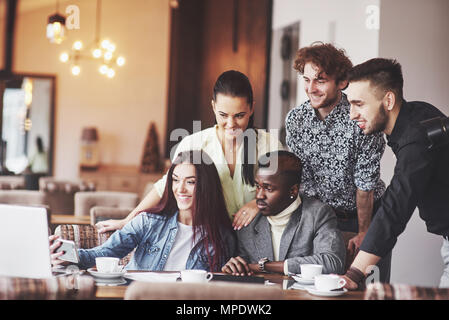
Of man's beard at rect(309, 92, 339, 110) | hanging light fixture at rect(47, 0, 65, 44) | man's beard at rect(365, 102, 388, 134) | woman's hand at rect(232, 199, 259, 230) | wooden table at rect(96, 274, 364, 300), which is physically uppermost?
hanging light fixture at rect(47, 0, 65, 44)

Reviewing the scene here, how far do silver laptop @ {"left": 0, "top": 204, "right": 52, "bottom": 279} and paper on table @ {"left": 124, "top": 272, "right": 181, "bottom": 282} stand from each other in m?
0.36

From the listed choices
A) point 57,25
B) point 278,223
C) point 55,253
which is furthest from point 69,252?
point 57,25

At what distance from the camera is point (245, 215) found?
2855 mm

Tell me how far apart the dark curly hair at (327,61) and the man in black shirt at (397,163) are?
16.4 inches

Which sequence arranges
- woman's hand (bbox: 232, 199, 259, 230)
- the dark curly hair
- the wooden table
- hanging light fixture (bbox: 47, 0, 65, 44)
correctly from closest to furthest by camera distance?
the wooden table → woman's hand (bbox: 232, 199, 259, 230) → the dark curly hair → hanging light fixture (bbox: 47, 0, 65, 44)

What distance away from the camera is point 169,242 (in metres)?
2.80

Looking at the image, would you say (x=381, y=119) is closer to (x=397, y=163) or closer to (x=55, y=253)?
(x=397, y=163)

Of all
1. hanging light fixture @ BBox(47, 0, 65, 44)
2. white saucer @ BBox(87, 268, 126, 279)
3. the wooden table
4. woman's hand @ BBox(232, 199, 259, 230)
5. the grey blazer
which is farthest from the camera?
hanging light fixture @ BBox(47, 0, 65, 44)

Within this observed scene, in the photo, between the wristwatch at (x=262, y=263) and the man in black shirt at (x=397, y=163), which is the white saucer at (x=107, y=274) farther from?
the man in black shirt at (x=397, y=163)

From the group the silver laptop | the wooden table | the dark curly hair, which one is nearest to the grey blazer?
the wooden table

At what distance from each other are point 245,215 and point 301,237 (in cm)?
28

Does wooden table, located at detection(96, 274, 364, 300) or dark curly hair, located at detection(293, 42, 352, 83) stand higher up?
dark curly hair, located at detection(293, 42, 352, 83)

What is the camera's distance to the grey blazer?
2730mm

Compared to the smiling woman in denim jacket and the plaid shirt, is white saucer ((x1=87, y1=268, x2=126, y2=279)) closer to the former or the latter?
the smiling woman in denim jacket
